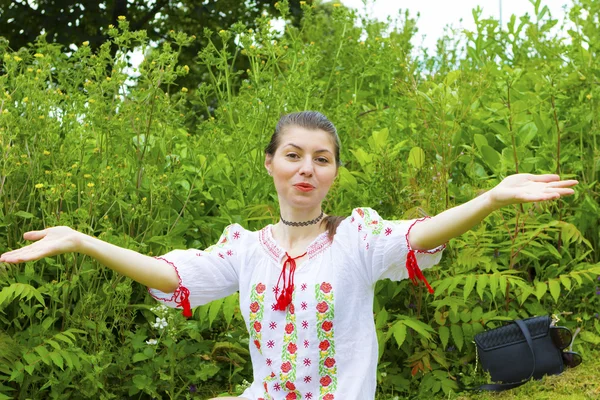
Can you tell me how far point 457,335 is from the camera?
4.50 meters

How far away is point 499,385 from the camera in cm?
443

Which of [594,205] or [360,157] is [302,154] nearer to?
[360,157]

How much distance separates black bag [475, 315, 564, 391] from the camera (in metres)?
4.37

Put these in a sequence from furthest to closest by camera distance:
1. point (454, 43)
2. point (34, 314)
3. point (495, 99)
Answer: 1. point (454, 43)
2. point (495, 99)
3. point (34, 314)

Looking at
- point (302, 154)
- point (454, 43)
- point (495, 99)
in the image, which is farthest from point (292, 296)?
point (454, 43)

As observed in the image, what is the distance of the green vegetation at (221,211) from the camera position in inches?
165

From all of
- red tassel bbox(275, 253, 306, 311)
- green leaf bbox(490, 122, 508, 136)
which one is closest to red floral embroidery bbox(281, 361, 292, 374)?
red tassel bbox(275, 253, 306, 311)

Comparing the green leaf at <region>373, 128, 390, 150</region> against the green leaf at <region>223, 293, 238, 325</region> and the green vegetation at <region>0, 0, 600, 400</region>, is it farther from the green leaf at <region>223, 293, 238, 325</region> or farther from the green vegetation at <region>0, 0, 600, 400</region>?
the green leaf at <region>223, 293, 238, 325</region>

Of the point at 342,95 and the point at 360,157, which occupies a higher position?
the point at 342,95

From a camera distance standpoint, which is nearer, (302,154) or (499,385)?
(302,154)

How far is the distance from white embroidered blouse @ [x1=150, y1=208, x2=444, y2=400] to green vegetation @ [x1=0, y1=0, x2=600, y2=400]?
43.3 inches

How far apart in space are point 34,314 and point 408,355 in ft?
6.29

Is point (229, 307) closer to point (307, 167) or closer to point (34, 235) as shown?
point (307, 167)

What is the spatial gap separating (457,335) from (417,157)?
98cm
